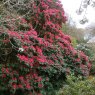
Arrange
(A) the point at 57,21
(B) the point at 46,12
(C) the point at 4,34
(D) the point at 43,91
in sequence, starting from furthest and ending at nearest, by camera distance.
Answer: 1. (A) the point at 57,21
2. (B) the point at 46,12
3. (D) the point at 43,91
4. (C) the point at 4,34

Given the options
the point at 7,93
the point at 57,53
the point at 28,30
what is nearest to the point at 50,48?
the point at 57,53

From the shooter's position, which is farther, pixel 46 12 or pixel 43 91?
pixel 46 12

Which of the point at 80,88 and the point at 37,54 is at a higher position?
the point at 37,54

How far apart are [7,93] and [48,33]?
3.10 m

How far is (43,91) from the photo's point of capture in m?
9.98

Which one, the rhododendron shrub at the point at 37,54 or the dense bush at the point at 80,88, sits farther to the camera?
the rhododendron shrub at the point at 37,54

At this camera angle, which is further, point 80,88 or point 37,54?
point 37,54

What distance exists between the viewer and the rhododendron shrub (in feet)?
29.3

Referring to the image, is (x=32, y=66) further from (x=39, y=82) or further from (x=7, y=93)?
(x=7, y=93)

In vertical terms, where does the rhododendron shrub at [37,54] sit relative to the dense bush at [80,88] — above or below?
above

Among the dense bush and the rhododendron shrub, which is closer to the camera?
the dense bush

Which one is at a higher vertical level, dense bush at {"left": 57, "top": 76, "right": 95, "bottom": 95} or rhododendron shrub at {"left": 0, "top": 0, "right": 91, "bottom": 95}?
rhododendron shrub at {"left": 0, "top": 0, "right": 91, "bottom": 95}

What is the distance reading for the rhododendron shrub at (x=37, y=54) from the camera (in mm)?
8930

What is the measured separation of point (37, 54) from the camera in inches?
372
